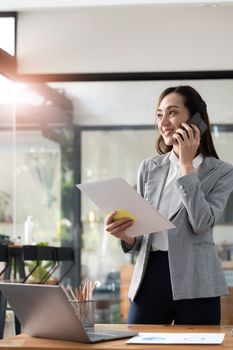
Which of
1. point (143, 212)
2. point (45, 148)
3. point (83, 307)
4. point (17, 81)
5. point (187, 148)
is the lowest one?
point (83, 307)

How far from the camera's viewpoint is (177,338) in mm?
2117

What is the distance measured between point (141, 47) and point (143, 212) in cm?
313

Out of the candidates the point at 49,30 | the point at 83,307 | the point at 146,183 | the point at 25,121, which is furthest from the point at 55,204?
the point at 83,307

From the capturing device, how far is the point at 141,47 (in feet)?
18.3

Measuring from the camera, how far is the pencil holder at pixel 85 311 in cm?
221

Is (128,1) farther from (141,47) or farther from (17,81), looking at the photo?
(17,81)

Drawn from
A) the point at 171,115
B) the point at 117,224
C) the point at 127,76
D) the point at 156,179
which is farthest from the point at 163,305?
the point at 127,76

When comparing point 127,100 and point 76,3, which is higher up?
point 76,3

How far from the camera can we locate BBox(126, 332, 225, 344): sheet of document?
2046 millimetres

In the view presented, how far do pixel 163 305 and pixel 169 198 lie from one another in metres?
0.40

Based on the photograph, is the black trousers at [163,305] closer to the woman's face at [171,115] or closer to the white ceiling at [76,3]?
the woman's face at [171,115]

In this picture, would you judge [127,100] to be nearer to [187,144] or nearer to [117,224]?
[187,144]

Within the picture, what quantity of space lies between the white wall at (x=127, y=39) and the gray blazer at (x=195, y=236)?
8.87ft

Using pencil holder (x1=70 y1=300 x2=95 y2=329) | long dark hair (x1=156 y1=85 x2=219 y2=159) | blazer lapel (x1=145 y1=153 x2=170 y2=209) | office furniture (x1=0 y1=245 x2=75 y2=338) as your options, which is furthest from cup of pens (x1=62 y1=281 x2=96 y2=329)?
office furniture (x1=0 y1=245 x2=75 y2=338)
